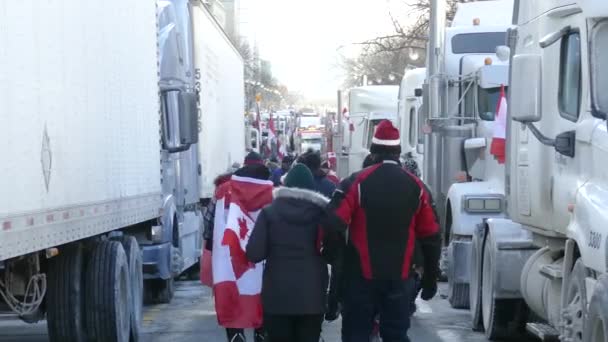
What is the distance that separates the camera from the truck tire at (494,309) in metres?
12.8

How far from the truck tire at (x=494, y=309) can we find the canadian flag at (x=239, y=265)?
353cm

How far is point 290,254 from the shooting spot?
8.85 metres

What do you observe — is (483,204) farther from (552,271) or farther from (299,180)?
(299,180)

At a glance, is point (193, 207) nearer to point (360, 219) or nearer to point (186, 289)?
point (186, 289)

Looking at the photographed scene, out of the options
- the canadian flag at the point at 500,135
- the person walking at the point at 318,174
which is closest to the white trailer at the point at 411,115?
the canadian flag at the point at 500,135

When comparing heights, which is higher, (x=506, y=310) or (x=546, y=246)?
(x=546, y=246)

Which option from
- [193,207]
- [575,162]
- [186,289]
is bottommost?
[186,289]

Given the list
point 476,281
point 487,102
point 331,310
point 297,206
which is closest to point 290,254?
point 297,206

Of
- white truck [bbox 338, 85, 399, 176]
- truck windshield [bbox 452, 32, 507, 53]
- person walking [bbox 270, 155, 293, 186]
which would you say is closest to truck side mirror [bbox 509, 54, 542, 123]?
truck windshield [bbox 452, 32, 507, 53]

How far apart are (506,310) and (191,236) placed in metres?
7.45

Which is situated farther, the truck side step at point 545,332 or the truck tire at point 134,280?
the truck tire at point 134,280

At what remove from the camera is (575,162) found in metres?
9.55

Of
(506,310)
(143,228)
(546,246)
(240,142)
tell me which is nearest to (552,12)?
(546,246)

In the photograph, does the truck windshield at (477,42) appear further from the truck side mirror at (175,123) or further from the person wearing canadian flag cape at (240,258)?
the person wearing canadian flag cape at (240,258)
